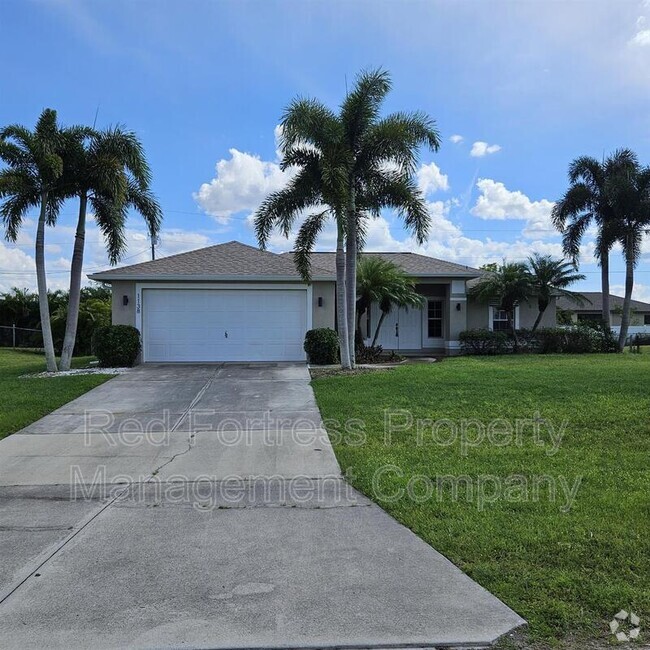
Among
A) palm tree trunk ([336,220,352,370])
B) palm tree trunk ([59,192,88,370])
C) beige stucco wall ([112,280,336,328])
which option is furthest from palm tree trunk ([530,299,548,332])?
palm tree trunk ([59,192,88,370])

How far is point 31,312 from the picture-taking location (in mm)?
31250

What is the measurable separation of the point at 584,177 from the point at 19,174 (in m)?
20.8

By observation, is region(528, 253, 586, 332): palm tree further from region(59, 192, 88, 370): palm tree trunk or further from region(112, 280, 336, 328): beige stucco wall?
region(59, 192, 88, 370): palm tree trunk

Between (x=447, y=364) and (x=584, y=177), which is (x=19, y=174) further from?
(x=584, y=177)

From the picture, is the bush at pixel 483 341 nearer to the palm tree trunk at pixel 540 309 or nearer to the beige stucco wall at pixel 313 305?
the palm tree trunk at pixel 540 309

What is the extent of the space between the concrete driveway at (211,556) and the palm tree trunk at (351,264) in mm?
6815

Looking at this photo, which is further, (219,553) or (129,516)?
(129,516)

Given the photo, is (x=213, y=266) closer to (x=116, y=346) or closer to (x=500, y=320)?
(x=116, y=346)

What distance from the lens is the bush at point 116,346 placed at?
14.9m

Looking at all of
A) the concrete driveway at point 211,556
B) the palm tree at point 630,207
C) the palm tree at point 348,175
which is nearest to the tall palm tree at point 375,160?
the palm tree at point 348,175

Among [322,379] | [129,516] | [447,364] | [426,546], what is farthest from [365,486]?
[447,364]

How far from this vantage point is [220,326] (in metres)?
16.0

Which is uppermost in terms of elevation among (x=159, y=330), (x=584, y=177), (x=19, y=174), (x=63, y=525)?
(x=584, y=177)

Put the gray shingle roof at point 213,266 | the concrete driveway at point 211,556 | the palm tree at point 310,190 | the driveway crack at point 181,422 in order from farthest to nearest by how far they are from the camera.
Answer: the gray shingle roof at point 213,266 < the palm tree at point 310,190 < the driveway crack at point 181,422 < the concrete driveway at point 211,556
